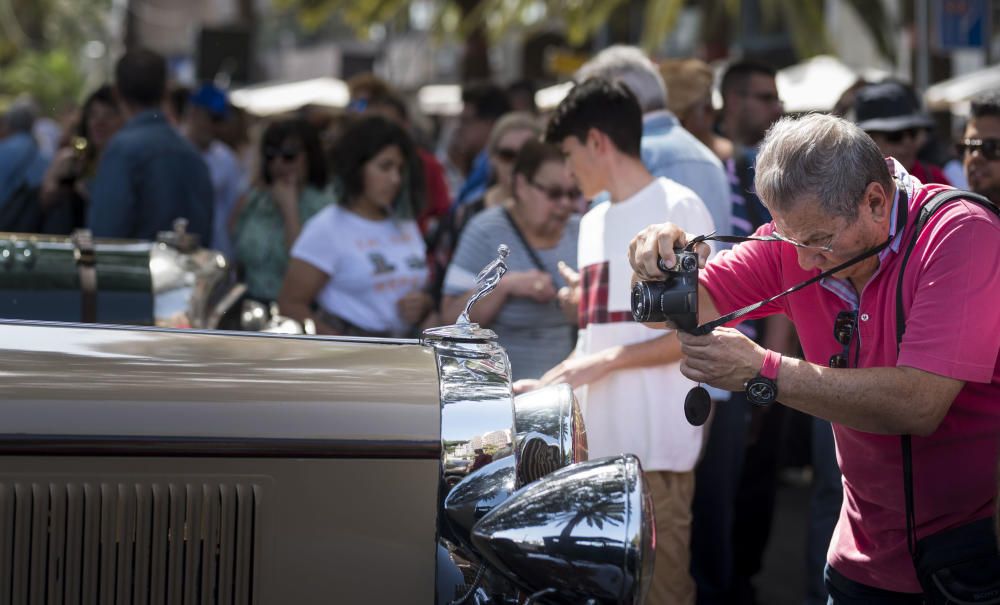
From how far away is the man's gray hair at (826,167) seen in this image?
2.53m

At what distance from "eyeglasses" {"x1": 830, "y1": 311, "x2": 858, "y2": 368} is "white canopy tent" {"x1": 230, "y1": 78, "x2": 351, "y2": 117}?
1507 cm

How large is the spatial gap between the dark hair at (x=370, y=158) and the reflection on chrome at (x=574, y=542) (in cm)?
353

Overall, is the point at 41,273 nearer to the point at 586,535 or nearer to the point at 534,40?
the point at 586,535

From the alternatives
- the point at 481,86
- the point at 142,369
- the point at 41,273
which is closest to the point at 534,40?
the point at 481,86

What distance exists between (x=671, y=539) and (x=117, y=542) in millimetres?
2056

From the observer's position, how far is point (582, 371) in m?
3.78

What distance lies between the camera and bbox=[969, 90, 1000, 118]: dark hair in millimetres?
4555

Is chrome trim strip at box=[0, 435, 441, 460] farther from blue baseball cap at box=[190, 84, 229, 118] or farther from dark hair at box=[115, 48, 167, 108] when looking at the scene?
blue baseball cap at box=[190, 84, 229, 118]

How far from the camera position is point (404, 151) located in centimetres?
577

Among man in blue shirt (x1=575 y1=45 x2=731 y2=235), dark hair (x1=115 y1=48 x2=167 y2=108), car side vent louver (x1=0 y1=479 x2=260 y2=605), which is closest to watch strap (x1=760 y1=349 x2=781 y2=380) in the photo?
car side vent louver (x1=0 y1=479 x2=260 y2=605)

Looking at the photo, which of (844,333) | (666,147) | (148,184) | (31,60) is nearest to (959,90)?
(148,184)

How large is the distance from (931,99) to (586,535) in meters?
11.7

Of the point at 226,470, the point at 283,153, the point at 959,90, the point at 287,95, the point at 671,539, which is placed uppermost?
the point at 287,95

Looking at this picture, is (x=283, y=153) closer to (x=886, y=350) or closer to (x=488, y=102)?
(x=488, y=102)
